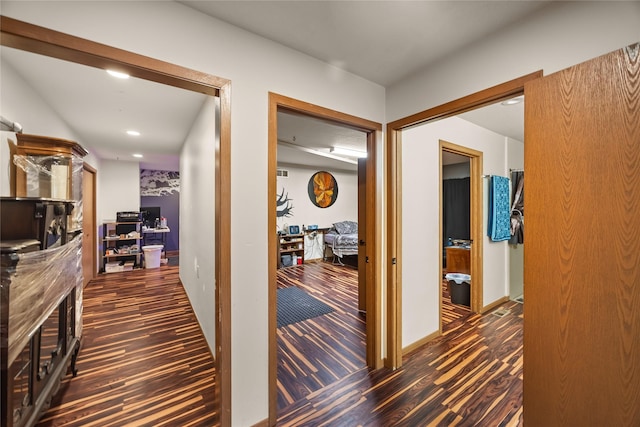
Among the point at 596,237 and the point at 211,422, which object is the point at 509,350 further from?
the point at 211,422

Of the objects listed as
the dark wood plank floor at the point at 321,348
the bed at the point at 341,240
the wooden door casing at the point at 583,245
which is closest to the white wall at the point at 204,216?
the dark wood plank floor at the point at 321,348

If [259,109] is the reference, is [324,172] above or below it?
above

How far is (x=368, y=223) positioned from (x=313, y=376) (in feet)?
4.47

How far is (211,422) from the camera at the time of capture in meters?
1.62

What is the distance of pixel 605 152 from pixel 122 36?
222 cm

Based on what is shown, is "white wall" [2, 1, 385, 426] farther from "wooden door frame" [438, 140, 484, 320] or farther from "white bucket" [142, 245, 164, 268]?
"white bucket" [142, 245, 164, 268]

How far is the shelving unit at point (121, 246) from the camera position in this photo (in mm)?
5230

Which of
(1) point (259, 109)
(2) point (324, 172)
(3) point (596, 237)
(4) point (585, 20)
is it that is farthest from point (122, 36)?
(2) point (324, 172)

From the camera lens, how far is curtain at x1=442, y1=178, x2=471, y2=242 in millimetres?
5555

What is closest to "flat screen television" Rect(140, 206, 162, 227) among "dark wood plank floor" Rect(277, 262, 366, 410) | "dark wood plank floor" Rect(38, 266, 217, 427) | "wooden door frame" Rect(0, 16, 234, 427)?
"dark wood plank floor" Rect(38, 266, 217, 427)

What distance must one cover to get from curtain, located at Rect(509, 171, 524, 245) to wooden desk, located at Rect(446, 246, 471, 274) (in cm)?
69

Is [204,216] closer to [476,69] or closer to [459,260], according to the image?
[476,69]

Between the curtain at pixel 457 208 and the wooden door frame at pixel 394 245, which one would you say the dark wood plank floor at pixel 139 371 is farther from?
the curtain at pixel 457 208

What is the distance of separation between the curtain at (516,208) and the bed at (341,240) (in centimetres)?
298
